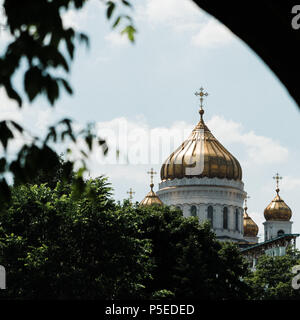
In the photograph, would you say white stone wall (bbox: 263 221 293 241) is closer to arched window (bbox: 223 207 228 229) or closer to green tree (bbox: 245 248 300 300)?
arched window (bbox: 223 207 228 229)

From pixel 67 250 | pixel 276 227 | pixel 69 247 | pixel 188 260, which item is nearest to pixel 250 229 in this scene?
pixel 276 227

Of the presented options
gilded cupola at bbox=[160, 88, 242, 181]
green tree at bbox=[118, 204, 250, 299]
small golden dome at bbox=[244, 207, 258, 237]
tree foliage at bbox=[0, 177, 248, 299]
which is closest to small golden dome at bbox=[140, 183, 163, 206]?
gilded cupola at bbox=[160, 88, 242, 181]

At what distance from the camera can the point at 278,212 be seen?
10056 cm

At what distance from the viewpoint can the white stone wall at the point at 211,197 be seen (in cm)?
9375

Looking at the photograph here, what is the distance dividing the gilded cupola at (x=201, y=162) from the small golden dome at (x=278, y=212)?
22.7ft

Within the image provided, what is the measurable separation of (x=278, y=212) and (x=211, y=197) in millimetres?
10670

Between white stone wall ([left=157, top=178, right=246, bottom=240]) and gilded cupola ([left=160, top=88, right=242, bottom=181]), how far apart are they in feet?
2.68

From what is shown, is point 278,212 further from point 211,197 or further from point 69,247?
point 69,247

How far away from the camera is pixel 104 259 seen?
29578mm

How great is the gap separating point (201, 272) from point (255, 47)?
128 ft

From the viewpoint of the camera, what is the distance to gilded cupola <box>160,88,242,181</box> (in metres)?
95.2

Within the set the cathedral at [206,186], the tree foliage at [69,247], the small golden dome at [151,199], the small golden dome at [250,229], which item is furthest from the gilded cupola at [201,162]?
the tree foliage at [69,247]
